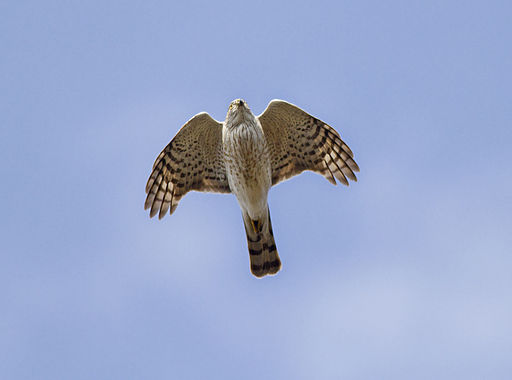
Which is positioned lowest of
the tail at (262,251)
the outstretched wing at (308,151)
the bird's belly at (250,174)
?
the tail at (262,251)

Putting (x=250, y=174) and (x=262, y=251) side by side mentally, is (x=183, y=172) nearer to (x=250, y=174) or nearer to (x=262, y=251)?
(x=250, y=174)

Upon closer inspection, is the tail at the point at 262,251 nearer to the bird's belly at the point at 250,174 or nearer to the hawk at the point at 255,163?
the hawk at the point at 255,163

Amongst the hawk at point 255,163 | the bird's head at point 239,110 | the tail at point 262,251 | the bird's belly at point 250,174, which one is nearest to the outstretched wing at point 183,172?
the hawk at point 255,163

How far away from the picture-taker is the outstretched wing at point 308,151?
46.2 feet

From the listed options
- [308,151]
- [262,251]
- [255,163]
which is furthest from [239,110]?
[262,251]

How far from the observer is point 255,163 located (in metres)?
13.6

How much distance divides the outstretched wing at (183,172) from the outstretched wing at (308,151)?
3.23ft

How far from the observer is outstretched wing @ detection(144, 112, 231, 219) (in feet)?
46.4

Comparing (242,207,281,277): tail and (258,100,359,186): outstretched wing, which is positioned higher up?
(258,100,359,186): outstretched wing

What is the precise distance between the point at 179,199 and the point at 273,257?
2.01 meters

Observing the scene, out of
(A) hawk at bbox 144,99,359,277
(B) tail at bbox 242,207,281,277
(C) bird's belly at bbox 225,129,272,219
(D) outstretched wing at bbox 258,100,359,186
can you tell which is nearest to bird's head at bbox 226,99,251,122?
(A) hawk at bbox 144,99,359,277

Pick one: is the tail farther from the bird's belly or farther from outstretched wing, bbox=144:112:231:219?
outstretched wing, bbox=144:112:231:219

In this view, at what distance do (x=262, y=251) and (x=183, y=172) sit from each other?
80.0 inches

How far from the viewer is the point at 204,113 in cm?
1361
